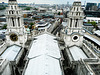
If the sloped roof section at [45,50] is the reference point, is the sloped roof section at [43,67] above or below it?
below

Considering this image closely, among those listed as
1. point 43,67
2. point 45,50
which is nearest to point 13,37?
point 45,50

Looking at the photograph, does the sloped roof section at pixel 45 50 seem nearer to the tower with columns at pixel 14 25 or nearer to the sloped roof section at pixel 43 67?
the sloped roof section at pixel 43 67

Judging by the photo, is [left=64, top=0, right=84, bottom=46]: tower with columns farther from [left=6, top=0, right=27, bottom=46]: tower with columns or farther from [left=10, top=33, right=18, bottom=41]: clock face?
[left=10, top=33, right=18, bottom=41]: clock face

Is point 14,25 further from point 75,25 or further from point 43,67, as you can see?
point 75,25

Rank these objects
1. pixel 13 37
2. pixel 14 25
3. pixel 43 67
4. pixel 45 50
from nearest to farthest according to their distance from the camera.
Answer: pixel 43 67 < pixel 45 50 < pixel 14 25 < pixel 13 37

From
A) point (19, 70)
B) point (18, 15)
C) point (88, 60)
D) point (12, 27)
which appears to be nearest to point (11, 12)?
point (18, 15)

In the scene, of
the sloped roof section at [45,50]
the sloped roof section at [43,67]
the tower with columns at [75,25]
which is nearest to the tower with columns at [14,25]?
the sloped roof section at [45,50]
